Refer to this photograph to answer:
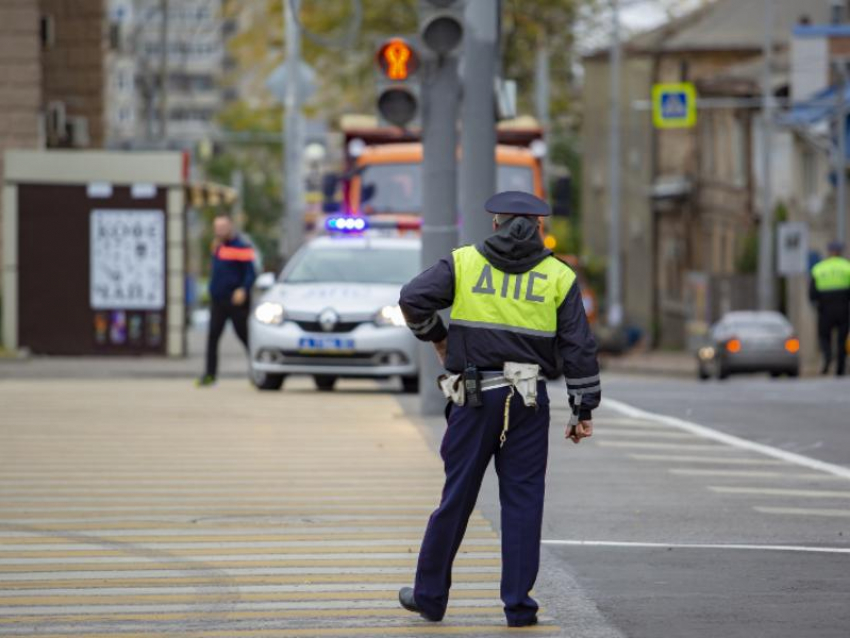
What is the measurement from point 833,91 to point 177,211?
29.3 metres

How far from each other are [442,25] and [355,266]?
219 inches

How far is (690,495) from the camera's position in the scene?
42.2 ft

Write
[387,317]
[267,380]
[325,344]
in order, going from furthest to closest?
[267,380] → [387,317] → [325,344]

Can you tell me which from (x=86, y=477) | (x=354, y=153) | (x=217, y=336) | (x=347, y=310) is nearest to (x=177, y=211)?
(x=354, y=153)

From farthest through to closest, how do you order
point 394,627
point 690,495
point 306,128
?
→ point 306,128, point 690,495, point 394,627

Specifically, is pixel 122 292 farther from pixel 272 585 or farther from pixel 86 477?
pixel 272 585

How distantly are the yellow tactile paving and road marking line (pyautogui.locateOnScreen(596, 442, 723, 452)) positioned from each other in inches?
53.4

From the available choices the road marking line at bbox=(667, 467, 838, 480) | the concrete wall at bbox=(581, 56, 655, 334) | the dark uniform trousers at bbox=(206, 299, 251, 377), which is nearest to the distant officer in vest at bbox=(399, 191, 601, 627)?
the road marking line at bbox=(667, 467, 838, 480)

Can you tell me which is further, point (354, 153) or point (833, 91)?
point (833, 91)

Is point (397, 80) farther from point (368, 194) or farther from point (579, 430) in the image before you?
point (368, 194)

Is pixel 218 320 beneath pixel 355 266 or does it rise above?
beneath

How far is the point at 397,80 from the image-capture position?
17281 mm

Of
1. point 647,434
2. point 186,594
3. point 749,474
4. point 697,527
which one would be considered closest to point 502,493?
point 186,594

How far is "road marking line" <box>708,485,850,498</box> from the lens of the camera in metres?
12.9
